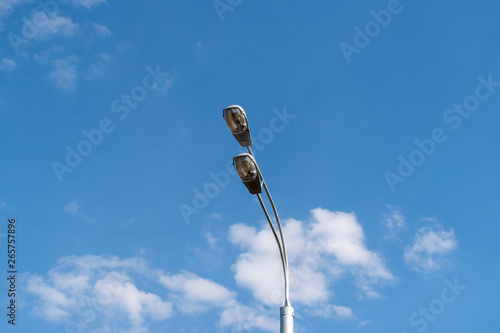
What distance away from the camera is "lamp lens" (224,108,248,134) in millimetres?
7027

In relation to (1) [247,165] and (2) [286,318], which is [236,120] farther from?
(2) [286,318]

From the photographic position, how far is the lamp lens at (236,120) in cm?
703

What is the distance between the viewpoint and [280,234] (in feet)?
24.9

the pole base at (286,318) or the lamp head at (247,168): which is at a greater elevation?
the lamp head at (247,168)

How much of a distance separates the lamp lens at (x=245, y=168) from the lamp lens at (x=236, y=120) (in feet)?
1.25

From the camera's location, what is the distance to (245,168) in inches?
280

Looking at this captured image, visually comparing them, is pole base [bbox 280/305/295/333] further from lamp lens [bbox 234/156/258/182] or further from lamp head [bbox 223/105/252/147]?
lamp head [bbox 223/105/252/147]

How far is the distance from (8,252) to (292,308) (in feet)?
33.0

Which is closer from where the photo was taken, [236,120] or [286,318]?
[286,318]

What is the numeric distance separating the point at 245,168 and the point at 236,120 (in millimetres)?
642

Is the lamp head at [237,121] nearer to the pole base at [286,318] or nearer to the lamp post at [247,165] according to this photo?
the lamp post at [247,165]

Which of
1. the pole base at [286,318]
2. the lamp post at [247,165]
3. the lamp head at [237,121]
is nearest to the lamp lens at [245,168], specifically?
the lamp post at [247,165]

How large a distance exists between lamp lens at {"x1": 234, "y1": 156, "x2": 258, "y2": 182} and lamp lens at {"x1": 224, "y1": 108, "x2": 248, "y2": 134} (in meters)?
0.38

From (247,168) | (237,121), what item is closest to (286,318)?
(247,168)
